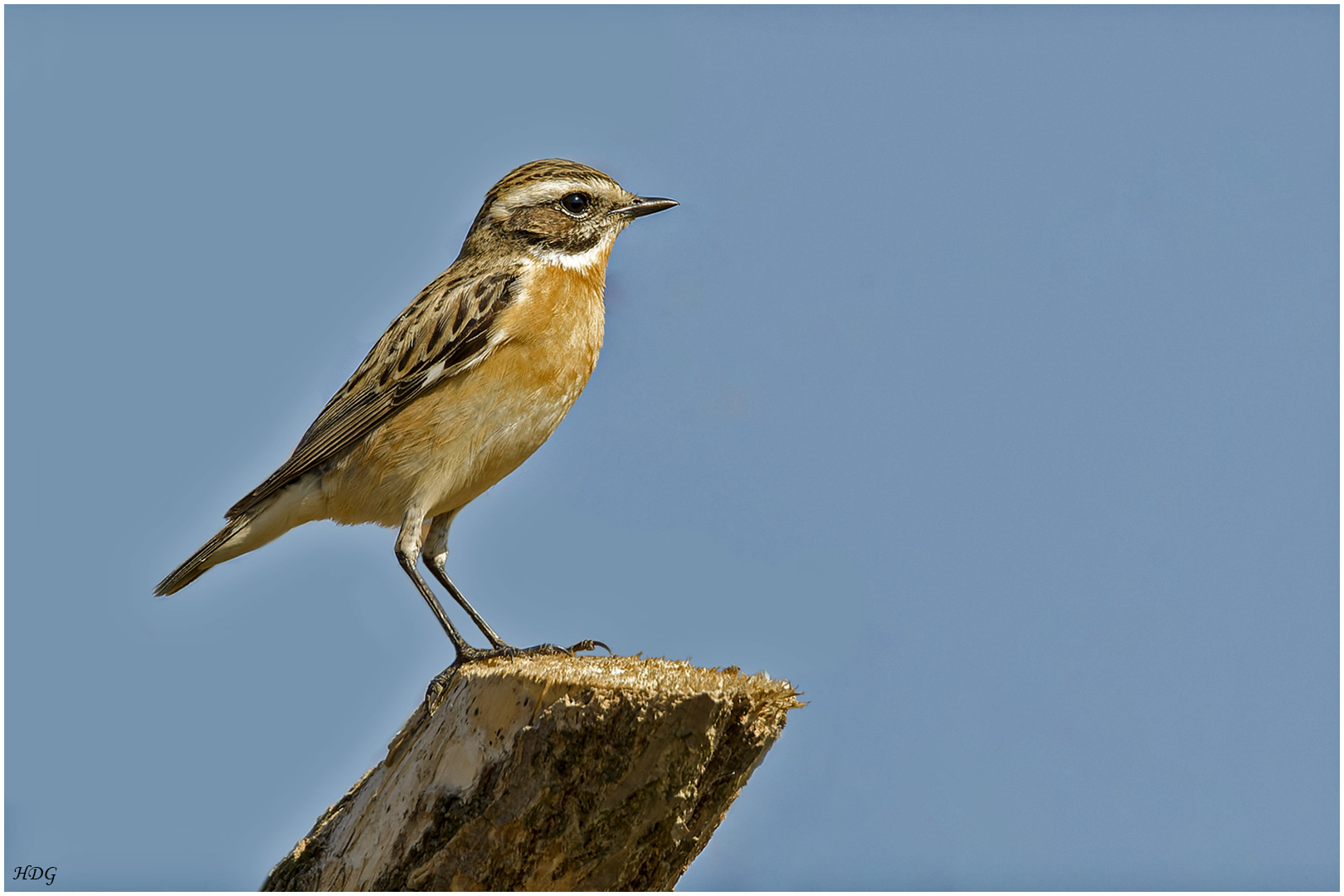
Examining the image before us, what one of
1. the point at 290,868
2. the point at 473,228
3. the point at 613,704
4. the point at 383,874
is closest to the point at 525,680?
the point at 613,704

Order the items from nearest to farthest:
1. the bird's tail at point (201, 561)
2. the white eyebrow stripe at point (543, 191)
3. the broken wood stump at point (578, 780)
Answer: the broken wood stump at point (578, 780) < the bird's tail at point (201, 561) < the white eyebrow stripe at point (543, 191)

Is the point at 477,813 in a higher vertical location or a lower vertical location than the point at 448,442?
lower

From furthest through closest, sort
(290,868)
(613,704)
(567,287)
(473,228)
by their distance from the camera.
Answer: (473,228)
(567,287)
(290,868)
(613,704)

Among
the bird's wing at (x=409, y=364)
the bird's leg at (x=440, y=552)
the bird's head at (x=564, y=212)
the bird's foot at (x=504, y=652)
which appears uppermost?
the bird's head at (x=564, y=212)

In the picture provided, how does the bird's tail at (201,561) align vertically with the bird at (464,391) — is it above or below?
below

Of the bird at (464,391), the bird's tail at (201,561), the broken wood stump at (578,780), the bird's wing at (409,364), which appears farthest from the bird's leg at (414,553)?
the broken wood stump at (578,780)

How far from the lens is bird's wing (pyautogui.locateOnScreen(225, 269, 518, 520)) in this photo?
8.20 m

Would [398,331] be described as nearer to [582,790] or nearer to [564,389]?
[564,389]

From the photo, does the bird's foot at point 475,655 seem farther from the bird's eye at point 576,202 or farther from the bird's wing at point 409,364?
the bird's eye at point 576,202

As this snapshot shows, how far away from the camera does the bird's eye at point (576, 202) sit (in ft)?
28.9

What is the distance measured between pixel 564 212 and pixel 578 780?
15.6ft

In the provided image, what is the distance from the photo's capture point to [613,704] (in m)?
5.61

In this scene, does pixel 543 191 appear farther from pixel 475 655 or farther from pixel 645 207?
pixel 475 655

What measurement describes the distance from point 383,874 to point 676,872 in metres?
1.57
